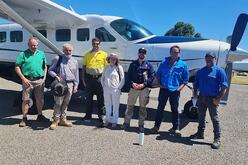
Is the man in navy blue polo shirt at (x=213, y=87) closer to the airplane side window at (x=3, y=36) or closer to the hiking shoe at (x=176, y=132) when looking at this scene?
the hiking shoe at (x=176, y=132)

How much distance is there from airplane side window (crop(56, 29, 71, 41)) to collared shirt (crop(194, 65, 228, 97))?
194 inches

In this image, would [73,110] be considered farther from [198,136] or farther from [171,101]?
[198,136]

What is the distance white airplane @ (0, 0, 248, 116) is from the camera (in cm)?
782

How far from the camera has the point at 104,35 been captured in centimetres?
896

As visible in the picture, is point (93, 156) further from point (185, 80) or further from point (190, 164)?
point (185, 80)

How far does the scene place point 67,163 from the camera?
457cm

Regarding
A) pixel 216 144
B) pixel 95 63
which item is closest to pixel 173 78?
pixel 216 144

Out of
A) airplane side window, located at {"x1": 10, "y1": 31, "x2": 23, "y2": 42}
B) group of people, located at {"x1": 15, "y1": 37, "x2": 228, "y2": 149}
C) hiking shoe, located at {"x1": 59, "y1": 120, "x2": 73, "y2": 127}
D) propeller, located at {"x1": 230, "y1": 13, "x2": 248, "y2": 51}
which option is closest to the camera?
group of people, located at {"x1": 15, "y1": 37, "x2": 228, "y2": 149}

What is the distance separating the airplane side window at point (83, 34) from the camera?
9195mm

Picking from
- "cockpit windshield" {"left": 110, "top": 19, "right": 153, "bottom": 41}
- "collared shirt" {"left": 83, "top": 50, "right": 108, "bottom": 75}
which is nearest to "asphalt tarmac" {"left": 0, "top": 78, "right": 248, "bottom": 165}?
"collared shirt" {"left": 83, "top": 50, "right": 108, "bottom": 75}

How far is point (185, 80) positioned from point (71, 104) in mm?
4644

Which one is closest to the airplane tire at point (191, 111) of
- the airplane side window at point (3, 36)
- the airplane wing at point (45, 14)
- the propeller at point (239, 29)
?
the propeller at point (239, 29)

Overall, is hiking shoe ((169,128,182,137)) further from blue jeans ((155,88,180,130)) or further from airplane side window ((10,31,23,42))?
airplane side window ((10,31,23,42))

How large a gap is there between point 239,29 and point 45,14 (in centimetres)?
533
